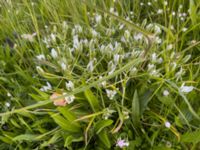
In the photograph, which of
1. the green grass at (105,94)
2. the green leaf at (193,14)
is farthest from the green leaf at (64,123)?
the green leaf at (193,14)

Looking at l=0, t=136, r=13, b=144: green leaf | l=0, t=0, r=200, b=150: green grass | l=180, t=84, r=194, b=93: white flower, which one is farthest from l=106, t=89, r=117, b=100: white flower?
l=0, t=136, r=13, b=144: green leaf

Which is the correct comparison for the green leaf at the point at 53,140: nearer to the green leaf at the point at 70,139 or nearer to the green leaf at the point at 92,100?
the green leaf at the point at 70,139

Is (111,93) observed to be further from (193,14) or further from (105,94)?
(193,14)

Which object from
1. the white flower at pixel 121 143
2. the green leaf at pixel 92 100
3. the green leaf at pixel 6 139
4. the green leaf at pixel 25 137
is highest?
the green leaf at pixel 92 100

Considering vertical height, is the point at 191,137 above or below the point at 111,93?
below

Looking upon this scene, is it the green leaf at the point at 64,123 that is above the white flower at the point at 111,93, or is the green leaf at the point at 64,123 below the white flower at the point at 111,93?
below

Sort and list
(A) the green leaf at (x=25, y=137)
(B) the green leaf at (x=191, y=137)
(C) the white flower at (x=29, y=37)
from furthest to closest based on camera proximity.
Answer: (C) the white flower at (x=29, y=37) → (A) the green leaf at (x=25, y=137) → (B) the green leaf at (x=191, y=137)

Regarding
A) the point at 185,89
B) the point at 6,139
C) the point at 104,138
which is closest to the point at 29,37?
the point at 6,139

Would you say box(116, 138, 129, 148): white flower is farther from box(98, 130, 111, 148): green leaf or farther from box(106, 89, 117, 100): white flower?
box(106, 89, 117, 100): white flower
